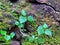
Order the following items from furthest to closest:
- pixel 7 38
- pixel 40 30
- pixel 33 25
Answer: pixel 33 25 → pixel 40 30 → pixel 7 38

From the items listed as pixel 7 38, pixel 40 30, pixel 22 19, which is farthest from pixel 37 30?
pixel 7 38


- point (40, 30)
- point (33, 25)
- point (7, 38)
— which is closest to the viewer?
point (7, 38)

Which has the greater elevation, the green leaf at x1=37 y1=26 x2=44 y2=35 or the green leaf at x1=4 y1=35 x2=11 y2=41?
the green leaf at x1=37 y1=26 x2=44 y2=35

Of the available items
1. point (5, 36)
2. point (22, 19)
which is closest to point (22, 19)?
point (22, 19)

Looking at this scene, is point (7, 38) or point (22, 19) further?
point (22, 19)

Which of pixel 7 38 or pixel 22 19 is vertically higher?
pixel 22 19

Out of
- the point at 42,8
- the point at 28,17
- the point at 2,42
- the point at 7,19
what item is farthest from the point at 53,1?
the point at 2,42

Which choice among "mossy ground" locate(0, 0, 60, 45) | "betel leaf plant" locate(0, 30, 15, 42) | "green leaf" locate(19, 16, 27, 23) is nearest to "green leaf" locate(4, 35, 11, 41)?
"betel leaf plant" locate(0, 30, 15, 42)

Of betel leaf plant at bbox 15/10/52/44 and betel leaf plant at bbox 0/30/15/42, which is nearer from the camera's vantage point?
betel leaf plant at bbox 0/30/15/42

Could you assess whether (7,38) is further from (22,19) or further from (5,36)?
(22,19)

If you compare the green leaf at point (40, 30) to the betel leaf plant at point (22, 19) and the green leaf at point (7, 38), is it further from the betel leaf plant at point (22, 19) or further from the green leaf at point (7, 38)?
the green leaf at point (7, 38)

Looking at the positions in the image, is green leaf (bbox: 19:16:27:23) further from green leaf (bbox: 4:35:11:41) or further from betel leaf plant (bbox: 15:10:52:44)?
green leaf (bbox: 4:35:11:41)
